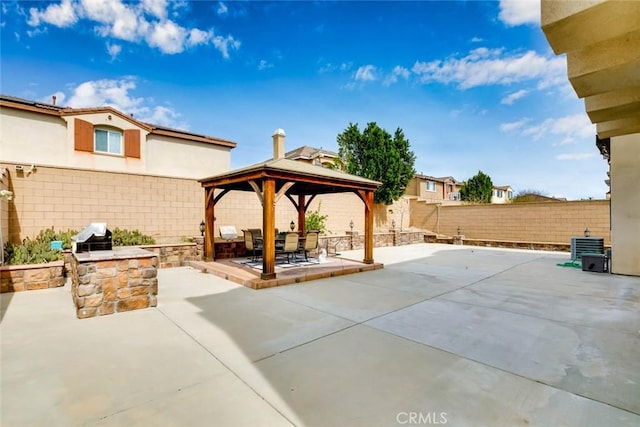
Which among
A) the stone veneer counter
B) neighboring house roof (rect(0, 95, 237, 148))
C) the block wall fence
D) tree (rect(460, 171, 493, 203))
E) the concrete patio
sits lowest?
the concrete patio

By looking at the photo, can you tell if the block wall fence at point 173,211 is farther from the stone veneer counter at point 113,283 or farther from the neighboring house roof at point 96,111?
the neighboring house roof at point 96,111

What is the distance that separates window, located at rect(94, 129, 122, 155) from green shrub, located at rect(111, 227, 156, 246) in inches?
263

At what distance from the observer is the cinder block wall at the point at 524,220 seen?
46.7 ft

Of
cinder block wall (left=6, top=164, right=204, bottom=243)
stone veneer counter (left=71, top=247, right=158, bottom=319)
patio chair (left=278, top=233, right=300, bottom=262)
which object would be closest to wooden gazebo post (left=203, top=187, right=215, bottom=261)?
cinder block wall (left=6, top=164, right=204, bottom=243)

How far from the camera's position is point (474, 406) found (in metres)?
2.45

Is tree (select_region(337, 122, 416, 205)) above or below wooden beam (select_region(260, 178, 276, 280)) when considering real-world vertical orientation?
above

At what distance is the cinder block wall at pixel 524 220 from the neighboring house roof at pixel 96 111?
14142 mm

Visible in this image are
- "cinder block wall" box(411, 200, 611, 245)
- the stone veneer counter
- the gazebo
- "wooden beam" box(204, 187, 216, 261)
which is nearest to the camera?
the stone veneer counter

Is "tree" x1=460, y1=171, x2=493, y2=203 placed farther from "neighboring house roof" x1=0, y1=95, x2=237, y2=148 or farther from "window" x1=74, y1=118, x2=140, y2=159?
"window" x1=74, y1=118, x2=140, y2=159

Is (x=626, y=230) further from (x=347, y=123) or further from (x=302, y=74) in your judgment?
(x=347, y=123)

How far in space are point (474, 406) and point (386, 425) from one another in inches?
30.9

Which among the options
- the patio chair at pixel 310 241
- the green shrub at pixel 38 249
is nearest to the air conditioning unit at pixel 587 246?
the patio chair at pixel 310 241

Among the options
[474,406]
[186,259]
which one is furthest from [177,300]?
[474,406]

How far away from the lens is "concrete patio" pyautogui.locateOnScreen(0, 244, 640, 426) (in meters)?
2.38
